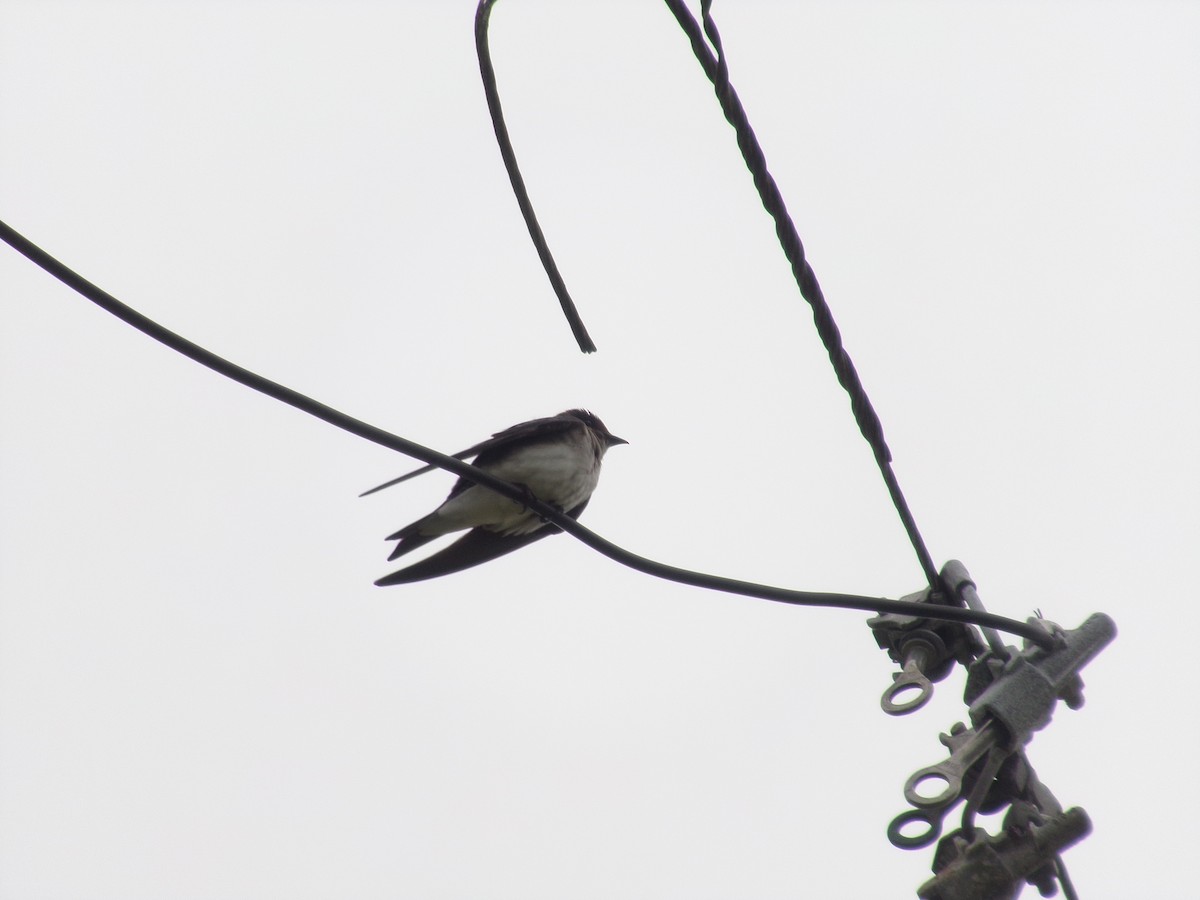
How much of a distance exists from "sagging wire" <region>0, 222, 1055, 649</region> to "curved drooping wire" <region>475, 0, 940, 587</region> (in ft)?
0.80

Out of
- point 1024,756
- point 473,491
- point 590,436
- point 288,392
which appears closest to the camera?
point 288,392

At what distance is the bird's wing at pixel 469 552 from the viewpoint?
4922 mm

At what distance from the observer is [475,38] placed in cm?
294

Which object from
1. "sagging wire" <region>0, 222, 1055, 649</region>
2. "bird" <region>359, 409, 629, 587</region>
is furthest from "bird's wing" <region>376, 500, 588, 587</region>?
"sagging wire" <region>0, 222, 1055, 649</region>

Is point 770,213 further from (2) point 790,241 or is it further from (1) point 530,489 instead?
(1) point 530,489

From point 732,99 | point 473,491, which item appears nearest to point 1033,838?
point 732,99

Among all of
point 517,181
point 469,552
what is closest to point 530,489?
point 469,552

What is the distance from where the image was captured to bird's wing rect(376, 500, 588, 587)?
4.92 meters

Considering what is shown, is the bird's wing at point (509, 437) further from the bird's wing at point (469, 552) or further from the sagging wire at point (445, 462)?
the sagging wire at point (445, 462)

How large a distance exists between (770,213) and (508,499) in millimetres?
2469

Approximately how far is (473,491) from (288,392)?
9.29 ft

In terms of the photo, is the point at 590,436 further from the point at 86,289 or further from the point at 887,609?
the point at 86,289

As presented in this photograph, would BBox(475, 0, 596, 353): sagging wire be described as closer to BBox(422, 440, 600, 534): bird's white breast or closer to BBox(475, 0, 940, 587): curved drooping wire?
BBox(475, 0, 940, 587): curved drooping wire

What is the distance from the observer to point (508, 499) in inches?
200
